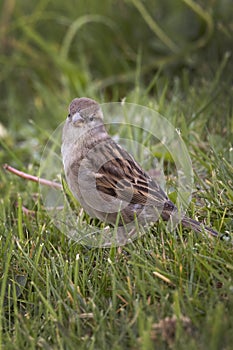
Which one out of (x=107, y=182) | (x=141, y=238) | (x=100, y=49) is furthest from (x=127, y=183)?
(x=100, y=49)

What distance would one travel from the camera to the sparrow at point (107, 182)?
9.50ft

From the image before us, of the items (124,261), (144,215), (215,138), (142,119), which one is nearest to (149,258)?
(124,261)

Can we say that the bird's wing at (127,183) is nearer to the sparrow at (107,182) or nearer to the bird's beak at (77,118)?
the sparrow at (107,182)

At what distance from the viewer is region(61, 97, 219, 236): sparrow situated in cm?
289

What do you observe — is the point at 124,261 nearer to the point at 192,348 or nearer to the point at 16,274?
the point at 16,274

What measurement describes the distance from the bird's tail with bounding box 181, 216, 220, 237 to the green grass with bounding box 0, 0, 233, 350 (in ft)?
0.11

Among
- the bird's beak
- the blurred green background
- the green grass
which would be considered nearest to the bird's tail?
the green grass

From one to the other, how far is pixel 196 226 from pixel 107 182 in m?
0.51

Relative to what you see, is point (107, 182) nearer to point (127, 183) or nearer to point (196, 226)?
point (127, 183)

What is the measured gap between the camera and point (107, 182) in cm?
297

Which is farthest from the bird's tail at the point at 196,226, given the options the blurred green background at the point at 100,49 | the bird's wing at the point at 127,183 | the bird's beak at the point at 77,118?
the blurred green background at the point at 100,49

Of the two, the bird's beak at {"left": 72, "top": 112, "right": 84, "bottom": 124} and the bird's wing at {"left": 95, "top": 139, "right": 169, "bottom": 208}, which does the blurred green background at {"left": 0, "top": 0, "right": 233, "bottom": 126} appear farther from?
the bird's wing at {"left": 95, "top": 139, "right": 169, "bottom": 208}

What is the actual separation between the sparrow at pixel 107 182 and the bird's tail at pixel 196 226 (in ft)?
0.16

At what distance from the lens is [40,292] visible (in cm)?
241
